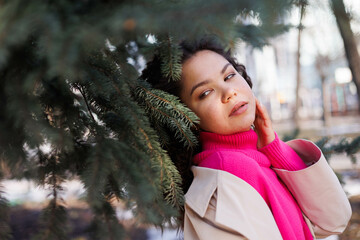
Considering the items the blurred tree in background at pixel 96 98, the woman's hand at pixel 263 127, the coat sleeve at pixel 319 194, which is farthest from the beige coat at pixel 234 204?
the woman's hand at pixel 263 127

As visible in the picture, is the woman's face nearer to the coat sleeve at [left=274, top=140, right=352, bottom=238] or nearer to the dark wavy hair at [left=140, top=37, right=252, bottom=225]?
the dark wavy hair at [left=140, top=37, right=252, bottom=225]

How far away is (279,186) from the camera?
133cm

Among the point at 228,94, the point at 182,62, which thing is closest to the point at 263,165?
the point at 228,94

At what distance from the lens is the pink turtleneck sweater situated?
113 cm

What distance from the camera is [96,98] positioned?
3.37 ft

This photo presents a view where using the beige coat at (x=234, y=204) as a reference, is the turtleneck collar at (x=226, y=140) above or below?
above

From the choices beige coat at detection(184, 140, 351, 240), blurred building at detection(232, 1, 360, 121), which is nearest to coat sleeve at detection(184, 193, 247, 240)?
beige coat at detection(184, 140, 351, 240)

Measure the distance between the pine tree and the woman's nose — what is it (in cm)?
21

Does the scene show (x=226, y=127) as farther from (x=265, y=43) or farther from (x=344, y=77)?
(x=344, y=77)

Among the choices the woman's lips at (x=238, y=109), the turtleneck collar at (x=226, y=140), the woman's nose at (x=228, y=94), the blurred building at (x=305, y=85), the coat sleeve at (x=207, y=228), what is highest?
the woman's nose at (x=228, y=94)

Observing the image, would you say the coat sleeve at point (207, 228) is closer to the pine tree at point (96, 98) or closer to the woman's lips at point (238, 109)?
the pine tree at point (96, 98)

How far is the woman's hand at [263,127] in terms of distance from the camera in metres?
1.51

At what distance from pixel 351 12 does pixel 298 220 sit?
0.80 meters

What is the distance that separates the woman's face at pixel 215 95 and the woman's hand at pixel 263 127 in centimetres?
20
